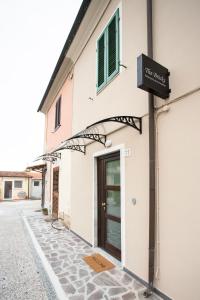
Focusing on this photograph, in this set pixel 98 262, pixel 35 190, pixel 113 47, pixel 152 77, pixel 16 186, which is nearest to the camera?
pixel 152 77

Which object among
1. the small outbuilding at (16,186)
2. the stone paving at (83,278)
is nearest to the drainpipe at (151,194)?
the stone paving at (83,278)

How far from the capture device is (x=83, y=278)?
4336 millimetres

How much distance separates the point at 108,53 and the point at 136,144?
9.95ft

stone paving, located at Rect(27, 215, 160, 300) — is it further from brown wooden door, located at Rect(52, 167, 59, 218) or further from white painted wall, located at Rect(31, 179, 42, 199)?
white painted wall, located at Rect(31, 179, 42, 199)

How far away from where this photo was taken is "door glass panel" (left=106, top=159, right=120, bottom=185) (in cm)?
552

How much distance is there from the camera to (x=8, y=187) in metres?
28.5

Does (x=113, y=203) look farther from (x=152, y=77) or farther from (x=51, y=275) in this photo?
(x=152, y=77)

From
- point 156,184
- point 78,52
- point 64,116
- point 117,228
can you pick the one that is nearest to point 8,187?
point 64,116

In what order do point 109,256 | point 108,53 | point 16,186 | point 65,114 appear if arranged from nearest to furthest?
point 109,256, point 108,53, point 65,114, point 16,186

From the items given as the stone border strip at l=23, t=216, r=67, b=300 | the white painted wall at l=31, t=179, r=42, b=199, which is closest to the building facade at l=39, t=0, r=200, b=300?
the stone border strip at l=23, t=216, r=67, b=300

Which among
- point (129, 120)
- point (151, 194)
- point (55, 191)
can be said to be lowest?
point (55, 191)

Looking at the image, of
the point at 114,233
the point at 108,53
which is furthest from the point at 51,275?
the point at 108,53

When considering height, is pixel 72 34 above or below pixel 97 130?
above

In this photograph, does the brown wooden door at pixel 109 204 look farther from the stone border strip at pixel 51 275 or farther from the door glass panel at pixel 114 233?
the stone border strip at pixel 51 275
